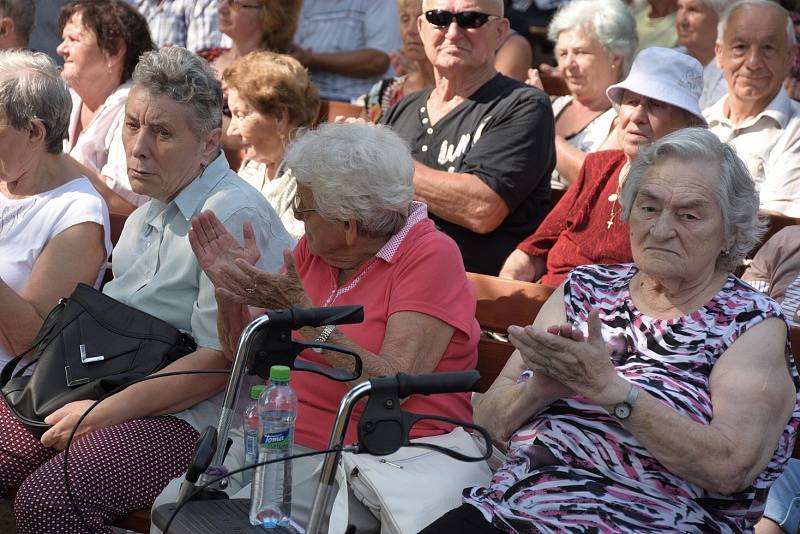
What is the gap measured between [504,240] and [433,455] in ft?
5.35

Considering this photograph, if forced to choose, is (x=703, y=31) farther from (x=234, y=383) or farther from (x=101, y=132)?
(x=234, y=383)

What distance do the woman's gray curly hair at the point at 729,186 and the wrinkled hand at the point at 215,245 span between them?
1.18 metres

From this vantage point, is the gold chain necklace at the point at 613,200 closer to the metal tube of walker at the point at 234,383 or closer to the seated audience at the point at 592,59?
the seated audience at the point at 592,59

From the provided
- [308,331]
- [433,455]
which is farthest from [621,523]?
[308,331]

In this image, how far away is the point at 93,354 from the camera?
11.3 feet

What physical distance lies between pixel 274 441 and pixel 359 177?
0.86 metres

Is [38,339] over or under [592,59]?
under

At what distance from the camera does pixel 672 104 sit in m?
3.98

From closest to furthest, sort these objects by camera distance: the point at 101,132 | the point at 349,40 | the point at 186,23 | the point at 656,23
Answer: the point at 101,132 → the point at 656,23 → the point at 349,40 → the point at 186,23

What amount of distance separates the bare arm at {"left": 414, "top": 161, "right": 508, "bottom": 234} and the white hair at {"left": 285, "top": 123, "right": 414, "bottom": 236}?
39.0 inches

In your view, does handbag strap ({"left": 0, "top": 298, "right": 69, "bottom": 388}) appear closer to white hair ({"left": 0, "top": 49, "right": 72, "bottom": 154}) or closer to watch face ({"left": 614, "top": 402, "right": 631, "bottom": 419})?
white hair ({"left": 0, "top": 49, "right": 72, "bottom": 154})

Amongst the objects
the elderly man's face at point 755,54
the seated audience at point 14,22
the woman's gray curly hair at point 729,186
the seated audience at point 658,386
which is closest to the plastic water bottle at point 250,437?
the seated audience at point 658,386

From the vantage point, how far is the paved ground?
4.20 metres

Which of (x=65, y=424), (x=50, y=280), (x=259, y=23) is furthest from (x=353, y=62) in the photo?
(x=65, y=424)
